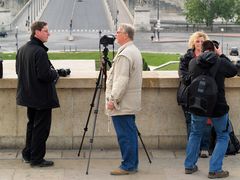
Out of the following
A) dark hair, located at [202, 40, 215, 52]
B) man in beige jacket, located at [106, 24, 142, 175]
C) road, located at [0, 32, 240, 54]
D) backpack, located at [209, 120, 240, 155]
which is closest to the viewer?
man in beige jacket, located at [106, 24, 142, 175]

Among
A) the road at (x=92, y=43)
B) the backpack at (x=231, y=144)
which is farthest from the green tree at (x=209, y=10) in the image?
the backpack at (x=231, y=144)

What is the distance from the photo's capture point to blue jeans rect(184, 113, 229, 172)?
9148 millimetres

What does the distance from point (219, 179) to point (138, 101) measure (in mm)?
1510

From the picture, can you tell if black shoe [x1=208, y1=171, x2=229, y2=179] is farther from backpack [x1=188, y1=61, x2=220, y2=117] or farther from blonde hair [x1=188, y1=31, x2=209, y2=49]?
blonde hair [x1=188, y1=31, x2=209, y2=49]

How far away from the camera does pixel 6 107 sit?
10773 mm

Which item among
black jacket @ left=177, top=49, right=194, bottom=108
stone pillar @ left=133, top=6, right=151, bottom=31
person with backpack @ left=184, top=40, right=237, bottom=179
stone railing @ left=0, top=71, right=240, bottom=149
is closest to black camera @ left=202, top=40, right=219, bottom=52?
person with backpack @ left=184, top=40, right=237, bottom=179

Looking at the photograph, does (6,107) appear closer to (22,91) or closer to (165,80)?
(22,91)

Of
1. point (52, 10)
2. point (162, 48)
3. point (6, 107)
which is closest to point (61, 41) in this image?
point (162, 48)

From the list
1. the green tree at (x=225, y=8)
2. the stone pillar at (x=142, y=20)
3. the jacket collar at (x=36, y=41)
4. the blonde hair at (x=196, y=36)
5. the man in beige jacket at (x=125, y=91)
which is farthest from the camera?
the stone pillar at (x=142, y=20)

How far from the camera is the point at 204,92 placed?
8.88m

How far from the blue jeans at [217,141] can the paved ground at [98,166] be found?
253 mm

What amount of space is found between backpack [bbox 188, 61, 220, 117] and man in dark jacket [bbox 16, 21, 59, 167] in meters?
1.95

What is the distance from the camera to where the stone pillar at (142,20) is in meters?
94.6

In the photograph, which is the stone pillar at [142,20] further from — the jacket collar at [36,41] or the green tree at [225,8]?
the jacket collar at [36,41]
